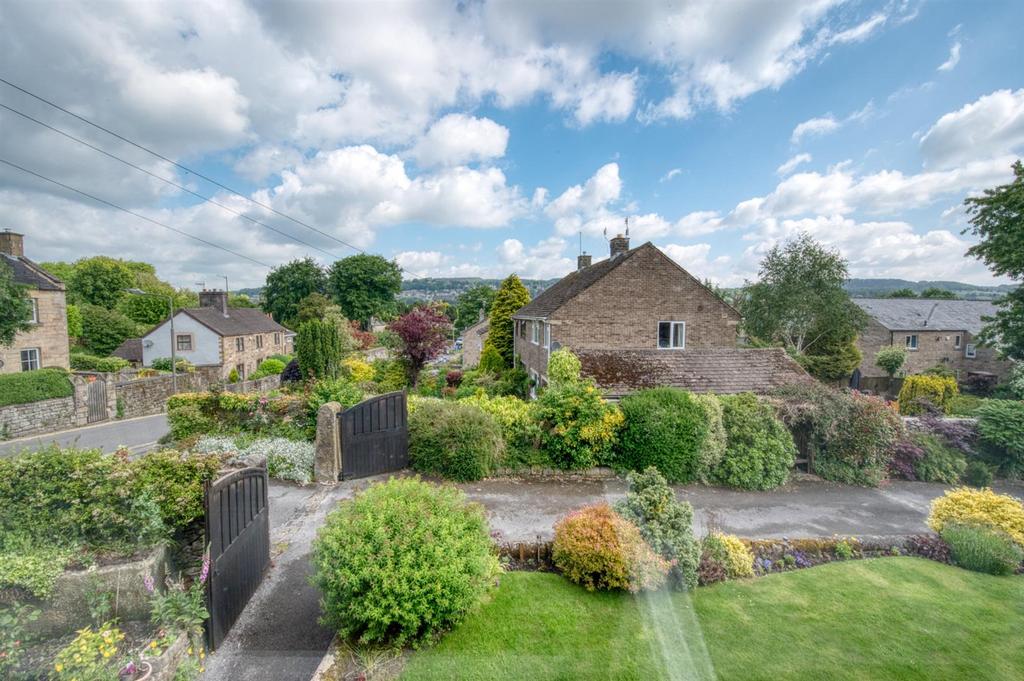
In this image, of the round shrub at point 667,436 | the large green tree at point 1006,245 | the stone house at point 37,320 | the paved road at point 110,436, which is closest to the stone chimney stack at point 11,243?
the stone house at point 37,320

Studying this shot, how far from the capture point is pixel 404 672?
177 inches

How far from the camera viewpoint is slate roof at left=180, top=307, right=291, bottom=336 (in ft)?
115

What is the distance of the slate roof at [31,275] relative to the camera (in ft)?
79.3

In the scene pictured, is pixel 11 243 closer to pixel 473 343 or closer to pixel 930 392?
pixel 473 343

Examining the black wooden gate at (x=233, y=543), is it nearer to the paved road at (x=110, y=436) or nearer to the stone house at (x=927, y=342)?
the paved road at (x=110, y=436)

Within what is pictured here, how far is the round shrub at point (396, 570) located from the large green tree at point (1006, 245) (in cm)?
2873

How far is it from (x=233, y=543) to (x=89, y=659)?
5.44 feet

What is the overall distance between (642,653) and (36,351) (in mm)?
34312

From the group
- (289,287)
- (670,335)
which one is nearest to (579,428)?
(670,335)

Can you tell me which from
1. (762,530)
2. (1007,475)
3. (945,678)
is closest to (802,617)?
(945,678)

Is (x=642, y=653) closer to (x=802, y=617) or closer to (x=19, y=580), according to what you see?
(x=802, y=617)

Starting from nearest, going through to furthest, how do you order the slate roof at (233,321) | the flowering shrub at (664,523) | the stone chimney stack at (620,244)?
1. the flowering shrub at (664,523)
2. the stone chimney stack at (620,244)
3. the slate roof at (233,321)

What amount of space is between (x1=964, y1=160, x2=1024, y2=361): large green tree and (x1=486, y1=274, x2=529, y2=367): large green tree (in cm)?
2364

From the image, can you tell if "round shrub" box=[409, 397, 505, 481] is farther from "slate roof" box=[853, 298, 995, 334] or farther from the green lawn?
"slate roof" box=[853, 298, 995, 334]
